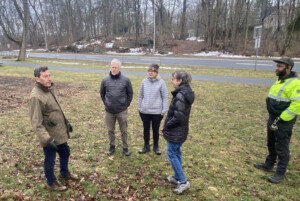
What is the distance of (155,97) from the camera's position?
4.44m

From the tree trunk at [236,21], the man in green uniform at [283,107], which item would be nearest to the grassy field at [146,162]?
the man in green uniform at [283,107]

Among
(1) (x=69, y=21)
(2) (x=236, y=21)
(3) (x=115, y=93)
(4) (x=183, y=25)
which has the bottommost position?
(3) (x=115, y=93)

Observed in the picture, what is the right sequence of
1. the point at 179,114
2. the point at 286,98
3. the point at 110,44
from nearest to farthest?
the point at 179,114
the point at 286,98
the point at 110,44

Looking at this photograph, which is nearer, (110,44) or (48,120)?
(48,120)

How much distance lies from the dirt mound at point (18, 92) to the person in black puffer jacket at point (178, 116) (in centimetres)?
671

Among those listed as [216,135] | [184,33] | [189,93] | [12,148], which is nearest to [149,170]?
[189,93]

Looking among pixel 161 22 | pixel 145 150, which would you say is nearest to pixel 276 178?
pixel 145 150

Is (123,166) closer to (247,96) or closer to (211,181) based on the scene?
(211,181)

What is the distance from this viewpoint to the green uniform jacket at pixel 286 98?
11.6 feet

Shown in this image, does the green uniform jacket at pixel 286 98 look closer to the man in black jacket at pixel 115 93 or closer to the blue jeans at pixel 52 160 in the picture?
the man in black jacket at pixel 115 93

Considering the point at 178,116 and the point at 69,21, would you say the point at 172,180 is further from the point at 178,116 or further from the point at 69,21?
the point at 69,21

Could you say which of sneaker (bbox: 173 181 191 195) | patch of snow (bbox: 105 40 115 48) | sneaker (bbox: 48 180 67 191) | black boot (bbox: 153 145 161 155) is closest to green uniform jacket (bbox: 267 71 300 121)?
sneaker (bbox: 173 181 191 195)

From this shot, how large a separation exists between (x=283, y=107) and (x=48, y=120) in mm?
3713

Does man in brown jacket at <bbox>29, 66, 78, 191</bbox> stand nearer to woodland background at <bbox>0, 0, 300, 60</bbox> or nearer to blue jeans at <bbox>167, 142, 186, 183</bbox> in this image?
blue jeans at <bbox>167, 142, 186, 183</bbox>
